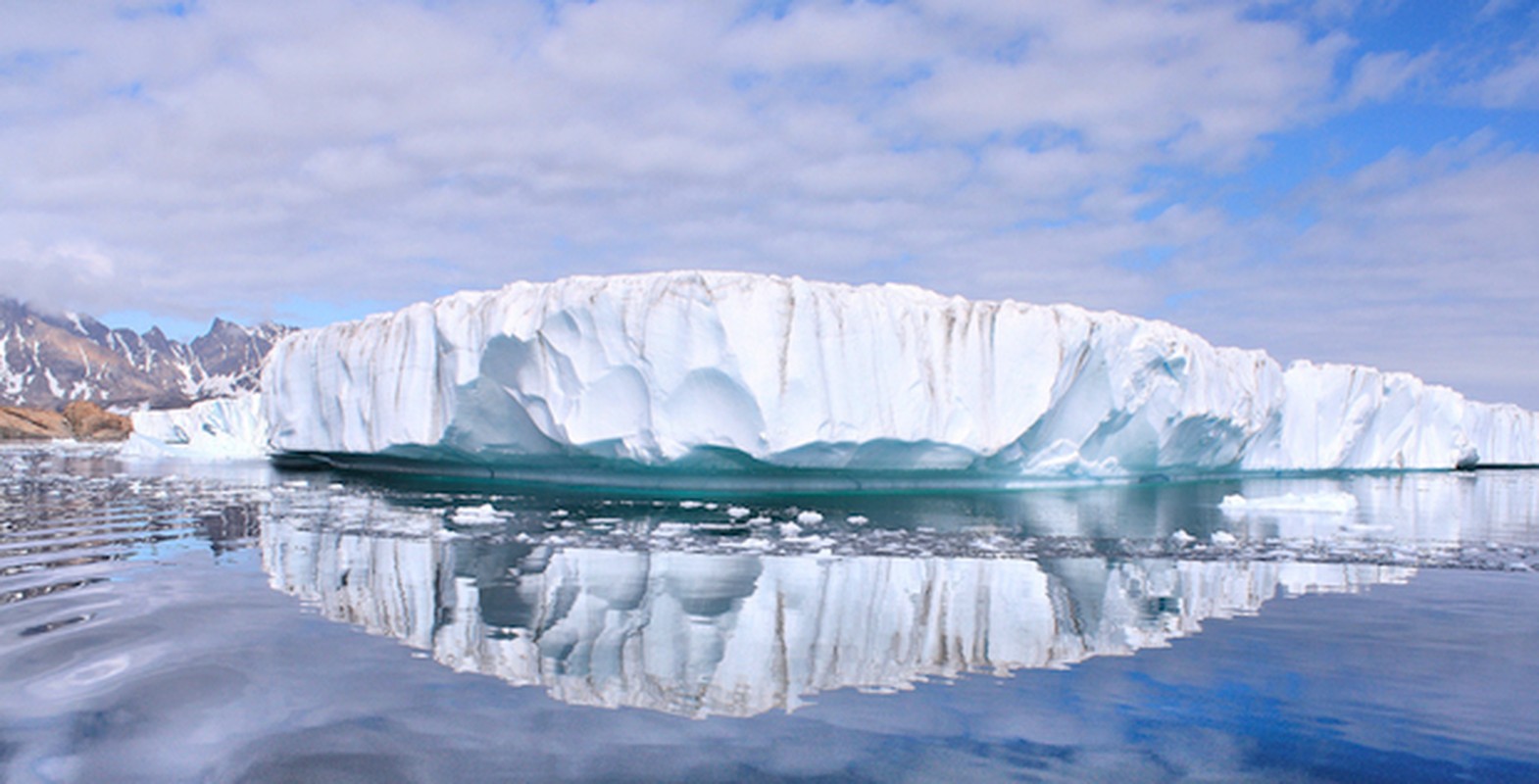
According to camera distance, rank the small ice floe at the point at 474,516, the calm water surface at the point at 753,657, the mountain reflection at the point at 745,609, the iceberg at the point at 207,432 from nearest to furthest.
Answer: the calm water surface at the point at 753,657
the mountain reflection at the point at 745,609
the small ice floe at the point at 474,516
the iceberg at the point at 207,432

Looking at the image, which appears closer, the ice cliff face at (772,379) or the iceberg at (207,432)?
the ice cliff face at (772,379)

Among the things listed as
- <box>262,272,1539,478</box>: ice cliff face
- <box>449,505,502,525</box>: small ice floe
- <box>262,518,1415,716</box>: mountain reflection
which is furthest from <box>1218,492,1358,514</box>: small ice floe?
<box>449,505,502,525</box>: small ice floe

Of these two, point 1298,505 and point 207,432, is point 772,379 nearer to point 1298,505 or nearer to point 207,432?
point 1298,505

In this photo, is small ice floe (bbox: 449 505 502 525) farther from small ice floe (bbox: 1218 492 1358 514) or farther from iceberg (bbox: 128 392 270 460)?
iceberg (bbox: 128 392 270 460)

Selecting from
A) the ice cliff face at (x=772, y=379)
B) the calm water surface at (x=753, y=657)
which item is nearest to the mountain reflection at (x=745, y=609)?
the calm water surface at (x=753, y=657)

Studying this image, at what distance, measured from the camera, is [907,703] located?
3.44 m

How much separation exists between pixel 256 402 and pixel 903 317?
2664cm

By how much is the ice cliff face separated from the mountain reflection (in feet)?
14.8

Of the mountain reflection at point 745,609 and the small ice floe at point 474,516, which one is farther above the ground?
the small ice floe at point 474,516

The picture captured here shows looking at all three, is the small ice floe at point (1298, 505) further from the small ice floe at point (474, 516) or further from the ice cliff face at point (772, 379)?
the small ice floe at point (474, 516)

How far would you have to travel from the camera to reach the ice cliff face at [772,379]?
38.0 ft

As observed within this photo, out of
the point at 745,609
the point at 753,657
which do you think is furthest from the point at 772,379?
the point at 753,657

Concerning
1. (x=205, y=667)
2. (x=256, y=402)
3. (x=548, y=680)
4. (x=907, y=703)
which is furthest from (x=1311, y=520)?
(x=256, y=402)

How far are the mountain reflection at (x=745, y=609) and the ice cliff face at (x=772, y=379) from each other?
451 cm
